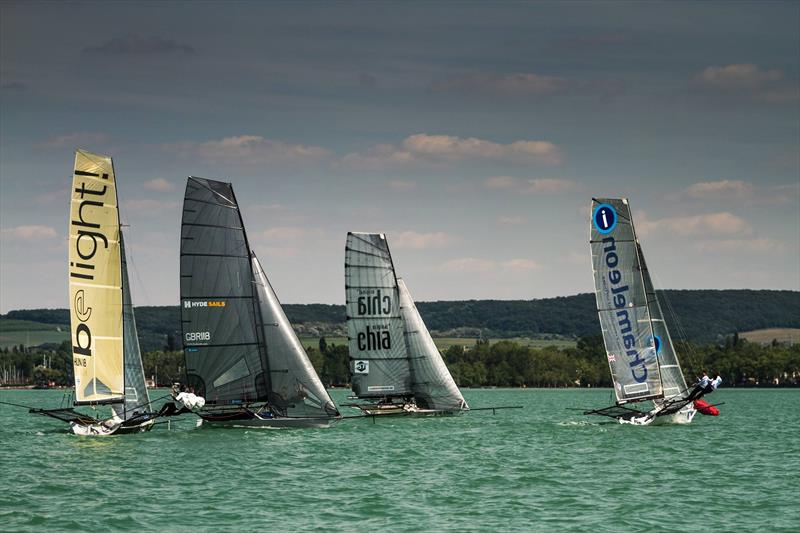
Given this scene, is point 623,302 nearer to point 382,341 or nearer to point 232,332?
point 382,341

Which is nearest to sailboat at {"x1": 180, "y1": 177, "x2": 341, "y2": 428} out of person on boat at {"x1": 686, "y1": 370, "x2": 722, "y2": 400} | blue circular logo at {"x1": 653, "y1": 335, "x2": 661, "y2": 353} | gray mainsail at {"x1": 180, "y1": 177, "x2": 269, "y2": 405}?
gray mainsail at {"x1": 180, "y1": 177, "x2": 269, "y2": 405}

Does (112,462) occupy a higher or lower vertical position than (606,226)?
lower

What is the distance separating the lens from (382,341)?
69.1 metres

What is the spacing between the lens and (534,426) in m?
72.6

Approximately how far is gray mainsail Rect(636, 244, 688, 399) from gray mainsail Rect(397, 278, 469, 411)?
42.8 feet

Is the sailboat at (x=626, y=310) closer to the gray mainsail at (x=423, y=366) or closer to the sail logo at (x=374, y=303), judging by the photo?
the gray mainsail at (x=423, y=366)

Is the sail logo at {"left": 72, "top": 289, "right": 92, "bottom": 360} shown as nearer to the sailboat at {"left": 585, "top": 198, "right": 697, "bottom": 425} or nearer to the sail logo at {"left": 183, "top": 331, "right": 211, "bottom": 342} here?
the sail logo at {"left": 183, "top": 331, "right": 211, "bottom": 342}

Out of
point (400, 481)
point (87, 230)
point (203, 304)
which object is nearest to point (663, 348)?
point (203, 304)

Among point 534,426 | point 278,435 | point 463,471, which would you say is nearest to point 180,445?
point 278,435

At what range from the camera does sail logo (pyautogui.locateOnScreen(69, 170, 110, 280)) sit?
49.8 metres

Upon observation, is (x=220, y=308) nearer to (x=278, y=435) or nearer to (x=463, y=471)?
(x=278, y=435)

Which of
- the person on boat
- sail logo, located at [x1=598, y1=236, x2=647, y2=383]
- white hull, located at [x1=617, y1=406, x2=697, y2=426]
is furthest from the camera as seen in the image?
white hull, located at [x1=617, y1=406, x2=697, y2=426]

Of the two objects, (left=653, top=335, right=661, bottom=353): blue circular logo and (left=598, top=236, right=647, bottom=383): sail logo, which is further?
(left=653, top=335, right=661, bottom=353): blue circular logo

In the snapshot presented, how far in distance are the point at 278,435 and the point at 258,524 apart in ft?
83.5
